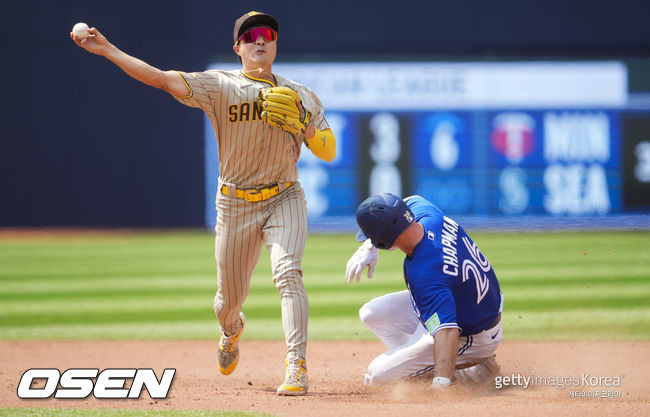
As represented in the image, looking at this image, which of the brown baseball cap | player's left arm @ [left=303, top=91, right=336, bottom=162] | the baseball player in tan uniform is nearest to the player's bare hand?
the baseball player in tan uniform

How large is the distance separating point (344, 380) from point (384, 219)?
134 centimetres

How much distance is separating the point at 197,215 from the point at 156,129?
160 cm

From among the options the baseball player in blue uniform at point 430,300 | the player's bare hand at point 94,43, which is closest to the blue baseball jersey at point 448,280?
the baseball player in blue uniform at point 430,300

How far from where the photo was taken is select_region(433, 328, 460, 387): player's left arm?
3.53m

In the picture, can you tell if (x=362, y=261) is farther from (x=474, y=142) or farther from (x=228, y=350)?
(x=474, y=142)

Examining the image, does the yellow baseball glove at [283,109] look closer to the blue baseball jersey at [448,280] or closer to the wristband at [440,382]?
the blue baseball jersey at [448,280]

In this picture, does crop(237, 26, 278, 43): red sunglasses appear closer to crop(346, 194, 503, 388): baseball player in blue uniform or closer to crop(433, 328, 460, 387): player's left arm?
crop(346, 194, 503, 388): baseball player in blue uniform

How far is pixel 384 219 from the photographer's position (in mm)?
3627

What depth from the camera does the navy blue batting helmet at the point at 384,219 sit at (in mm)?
3635

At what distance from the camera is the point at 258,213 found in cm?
414

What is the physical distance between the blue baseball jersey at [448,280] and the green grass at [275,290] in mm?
2401

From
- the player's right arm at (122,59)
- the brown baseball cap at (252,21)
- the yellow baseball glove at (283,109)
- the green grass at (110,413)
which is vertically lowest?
the green grass at (110,413)

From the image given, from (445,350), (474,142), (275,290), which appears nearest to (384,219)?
(445,350)
